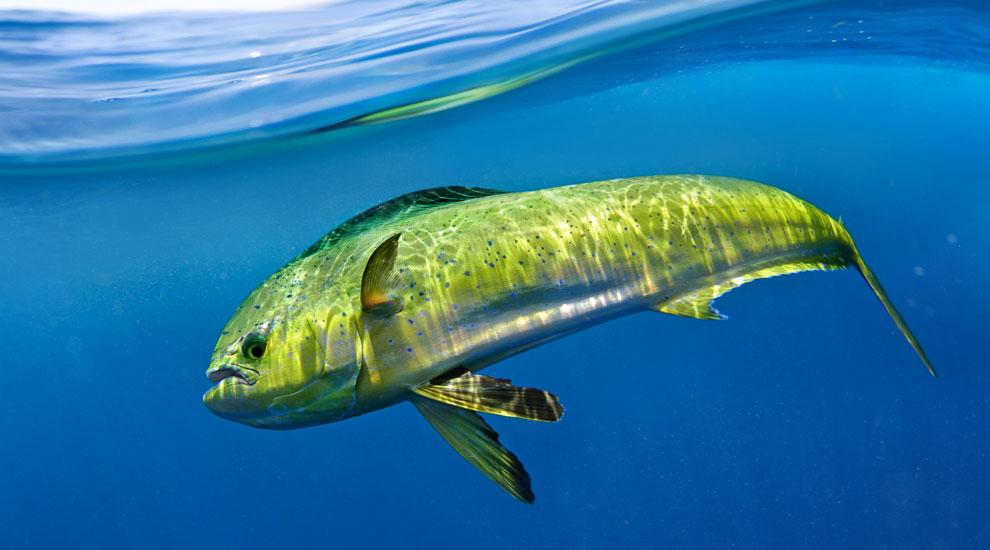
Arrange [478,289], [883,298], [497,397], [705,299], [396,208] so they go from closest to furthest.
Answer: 1. [497,397]
2. [478,289]
3. [705,299]
4. [396,208]
5. [883,298]

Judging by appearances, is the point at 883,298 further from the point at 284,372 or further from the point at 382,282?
the point at 284,372

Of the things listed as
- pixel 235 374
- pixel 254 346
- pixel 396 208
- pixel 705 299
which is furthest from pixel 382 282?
pixel 705 299

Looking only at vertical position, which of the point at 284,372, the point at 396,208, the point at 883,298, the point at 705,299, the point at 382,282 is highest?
the point at 396,208

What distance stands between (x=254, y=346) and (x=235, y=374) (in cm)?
13

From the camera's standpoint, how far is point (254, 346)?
2.69 meters

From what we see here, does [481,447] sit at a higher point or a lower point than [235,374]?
lower

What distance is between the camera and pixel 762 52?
47.7 feet

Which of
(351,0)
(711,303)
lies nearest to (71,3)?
(351,0)

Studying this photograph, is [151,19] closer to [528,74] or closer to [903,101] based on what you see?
[528,74]

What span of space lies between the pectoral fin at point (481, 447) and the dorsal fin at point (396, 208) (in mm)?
979

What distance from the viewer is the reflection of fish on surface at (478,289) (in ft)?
8.70

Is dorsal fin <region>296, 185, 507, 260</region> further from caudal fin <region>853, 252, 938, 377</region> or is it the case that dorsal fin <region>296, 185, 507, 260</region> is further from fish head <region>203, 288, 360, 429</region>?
caudal fin <region>853, 252, 938, 377</region>

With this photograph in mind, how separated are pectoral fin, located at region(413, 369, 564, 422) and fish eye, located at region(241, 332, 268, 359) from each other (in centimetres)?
68

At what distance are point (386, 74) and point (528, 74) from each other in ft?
10.7
